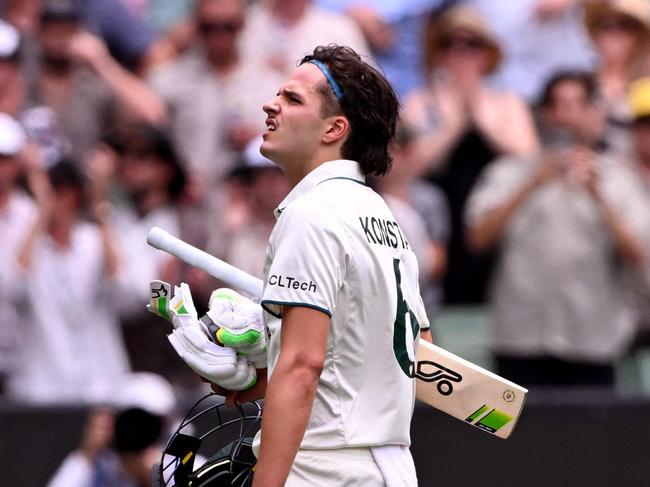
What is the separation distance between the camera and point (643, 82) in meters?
8.31

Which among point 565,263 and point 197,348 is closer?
point 197,348

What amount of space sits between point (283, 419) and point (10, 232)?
4933 mm

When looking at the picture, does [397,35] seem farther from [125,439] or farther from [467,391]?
[467,391]

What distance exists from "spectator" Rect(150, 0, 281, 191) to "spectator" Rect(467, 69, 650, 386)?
158 cm

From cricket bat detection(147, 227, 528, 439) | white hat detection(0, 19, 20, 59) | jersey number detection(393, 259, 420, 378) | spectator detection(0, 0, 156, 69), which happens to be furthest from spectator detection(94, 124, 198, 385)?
jersey number detection(393, 259, 420, 378)

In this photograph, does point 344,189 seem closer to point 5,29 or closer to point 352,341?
point 352,341

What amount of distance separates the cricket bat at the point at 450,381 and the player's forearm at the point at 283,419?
24.3 inches

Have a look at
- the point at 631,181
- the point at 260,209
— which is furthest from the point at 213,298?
the point at 631,181

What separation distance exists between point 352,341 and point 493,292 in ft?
15.5

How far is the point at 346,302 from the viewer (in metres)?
3.47

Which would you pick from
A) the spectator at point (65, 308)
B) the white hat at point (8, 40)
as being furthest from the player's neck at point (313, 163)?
the white hat at point (8, 40)

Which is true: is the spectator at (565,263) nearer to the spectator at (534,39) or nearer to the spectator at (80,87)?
the spectator at (534,39)

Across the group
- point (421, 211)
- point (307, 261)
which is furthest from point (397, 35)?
point (307, 261)

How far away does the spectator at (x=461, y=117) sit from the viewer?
27.7 ft
